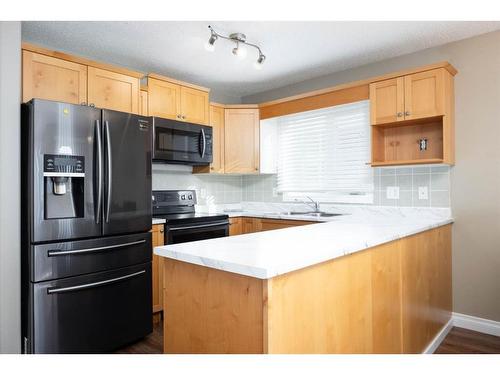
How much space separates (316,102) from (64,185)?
254cm

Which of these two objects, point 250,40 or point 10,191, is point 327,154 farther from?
point 10,191

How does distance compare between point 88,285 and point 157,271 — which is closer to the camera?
point 88,285

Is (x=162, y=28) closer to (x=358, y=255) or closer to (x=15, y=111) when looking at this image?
(x=15, y=111)

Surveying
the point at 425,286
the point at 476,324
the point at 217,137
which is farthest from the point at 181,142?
the point at 476,324

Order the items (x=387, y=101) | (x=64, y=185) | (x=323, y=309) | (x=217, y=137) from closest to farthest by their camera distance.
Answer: (x=323, y=309) → (x=64, y=185) → (x=387, y=101) → (x=217, y=137)

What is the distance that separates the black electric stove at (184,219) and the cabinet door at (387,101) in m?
1.77

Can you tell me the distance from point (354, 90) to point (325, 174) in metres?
0.96

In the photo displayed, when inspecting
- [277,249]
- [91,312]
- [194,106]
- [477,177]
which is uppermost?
[194,106]

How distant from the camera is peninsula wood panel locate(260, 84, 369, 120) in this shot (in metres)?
3.31

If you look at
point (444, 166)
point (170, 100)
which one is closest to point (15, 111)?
point (170, 100)

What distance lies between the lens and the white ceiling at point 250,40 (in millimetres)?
2654

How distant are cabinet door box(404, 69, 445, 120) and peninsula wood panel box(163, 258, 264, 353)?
242 cm

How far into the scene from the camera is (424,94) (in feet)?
9.34
